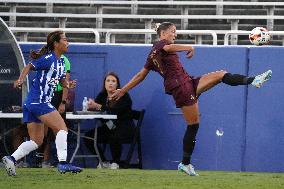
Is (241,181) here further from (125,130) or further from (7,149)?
(7,149)

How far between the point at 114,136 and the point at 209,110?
1.72 meters

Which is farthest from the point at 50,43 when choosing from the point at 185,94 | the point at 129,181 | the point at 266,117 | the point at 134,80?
the point at 266,117

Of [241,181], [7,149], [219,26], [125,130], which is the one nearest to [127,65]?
[125,130]

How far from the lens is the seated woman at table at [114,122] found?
16312mm

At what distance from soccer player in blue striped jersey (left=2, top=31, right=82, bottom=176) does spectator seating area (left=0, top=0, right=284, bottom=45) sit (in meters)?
6.51

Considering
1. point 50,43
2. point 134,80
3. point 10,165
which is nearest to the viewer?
point 10,165

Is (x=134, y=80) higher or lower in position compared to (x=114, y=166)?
higher

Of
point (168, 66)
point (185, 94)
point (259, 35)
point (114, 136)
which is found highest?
point (259, 35)

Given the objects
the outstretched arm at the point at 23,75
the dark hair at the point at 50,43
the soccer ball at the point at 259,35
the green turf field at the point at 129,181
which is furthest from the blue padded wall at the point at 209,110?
the outstretched arm at the point at 23,75

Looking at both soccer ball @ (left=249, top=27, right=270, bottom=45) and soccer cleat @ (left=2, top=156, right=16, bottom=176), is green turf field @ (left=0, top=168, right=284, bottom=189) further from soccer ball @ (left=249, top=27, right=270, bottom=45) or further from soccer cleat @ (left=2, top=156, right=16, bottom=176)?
soccer ball @ (left=249, top=27, right=270, bottom=45)

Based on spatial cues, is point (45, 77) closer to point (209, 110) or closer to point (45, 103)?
point (45, 103)

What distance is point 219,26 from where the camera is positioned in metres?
20.3

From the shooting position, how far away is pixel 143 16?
19656 millimetres

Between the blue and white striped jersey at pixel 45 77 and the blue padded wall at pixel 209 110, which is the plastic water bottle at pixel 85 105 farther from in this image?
the blue and white striped jersey at pixel 45 77
